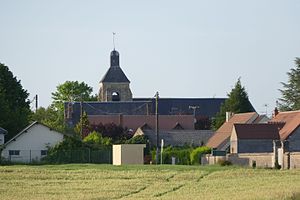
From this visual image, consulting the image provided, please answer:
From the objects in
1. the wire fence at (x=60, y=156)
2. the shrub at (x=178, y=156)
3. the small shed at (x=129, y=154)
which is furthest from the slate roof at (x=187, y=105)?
the small shed at (x=129, y=154)

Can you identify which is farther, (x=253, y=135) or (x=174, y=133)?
(x=174, y=133)

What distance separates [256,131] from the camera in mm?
84938

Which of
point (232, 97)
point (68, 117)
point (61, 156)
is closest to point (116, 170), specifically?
point (61, 156)

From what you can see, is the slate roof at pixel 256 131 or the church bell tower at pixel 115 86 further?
the church bell tower at pixel 115 86

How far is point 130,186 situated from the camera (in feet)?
147

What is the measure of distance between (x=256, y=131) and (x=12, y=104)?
3295cm

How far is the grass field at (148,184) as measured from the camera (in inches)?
1465

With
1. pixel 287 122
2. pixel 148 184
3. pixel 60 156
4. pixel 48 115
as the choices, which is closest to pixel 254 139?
pixel 287 122

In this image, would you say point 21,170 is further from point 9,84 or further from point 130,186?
point 9,84

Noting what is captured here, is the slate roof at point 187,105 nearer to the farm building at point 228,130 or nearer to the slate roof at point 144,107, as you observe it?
the slate roof at point 144,107

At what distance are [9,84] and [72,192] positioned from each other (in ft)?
219

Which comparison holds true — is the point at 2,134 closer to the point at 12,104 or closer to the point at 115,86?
the point at 12,104

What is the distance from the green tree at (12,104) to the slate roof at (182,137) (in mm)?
14852

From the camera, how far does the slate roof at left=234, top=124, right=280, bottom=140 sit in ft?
277
